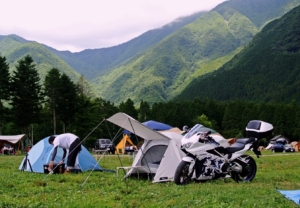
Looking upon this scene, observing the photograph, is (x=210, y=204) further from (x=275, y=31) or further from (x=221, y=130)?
(x=275, y=31)

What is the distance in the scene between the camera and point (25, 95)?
48.0 metres

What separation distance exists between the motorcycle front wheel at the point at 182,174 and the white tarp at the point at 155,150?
26.3 inches

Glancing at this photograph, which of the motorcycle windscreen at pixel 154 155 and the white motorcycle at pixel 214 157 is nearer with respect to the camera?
the white motorcycle at pixel 214 157

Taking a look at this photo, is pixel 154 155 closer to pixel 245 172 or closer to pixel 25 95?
pixel 245 172

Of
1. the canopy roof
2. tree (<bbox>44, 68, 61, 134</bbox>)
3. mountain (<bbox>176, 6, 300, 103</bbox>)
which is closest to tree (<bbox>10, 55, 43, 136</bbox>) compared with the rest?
tree (<bbox>44, 68, 61, 134</bbox>)

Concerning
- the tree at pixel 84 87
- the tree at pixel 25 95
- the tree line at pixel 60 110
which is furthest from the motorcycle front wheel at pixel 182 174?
the tree at pixel 84 87

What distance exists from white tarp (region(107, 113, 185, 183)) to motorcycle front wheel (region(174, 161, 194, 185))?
2.19 ft

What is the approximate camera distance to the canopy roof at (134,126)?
37.6 feet

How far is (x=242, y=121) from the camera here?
9312cm

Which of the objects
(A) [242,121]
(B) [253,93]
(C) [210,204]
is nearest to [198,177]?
(C) [210,204]

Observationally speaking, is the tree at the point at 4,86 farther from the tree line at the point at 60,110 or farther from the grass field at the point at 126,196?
the grass field at the point at 126,196

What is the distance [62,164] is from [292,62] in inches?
5873

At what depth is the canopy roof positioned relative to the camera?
11.5m

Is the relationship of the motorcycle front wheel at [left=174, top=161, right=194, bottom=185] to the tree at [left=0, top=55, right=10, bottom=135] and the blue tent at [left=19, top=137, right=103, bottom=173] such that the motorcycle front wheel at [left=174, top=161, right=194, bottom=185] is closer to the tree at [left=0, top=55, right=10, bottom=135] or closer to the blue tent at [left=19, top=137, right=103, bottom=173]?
the blue tent at [left=19, top=137, right=103, bottom=173]
